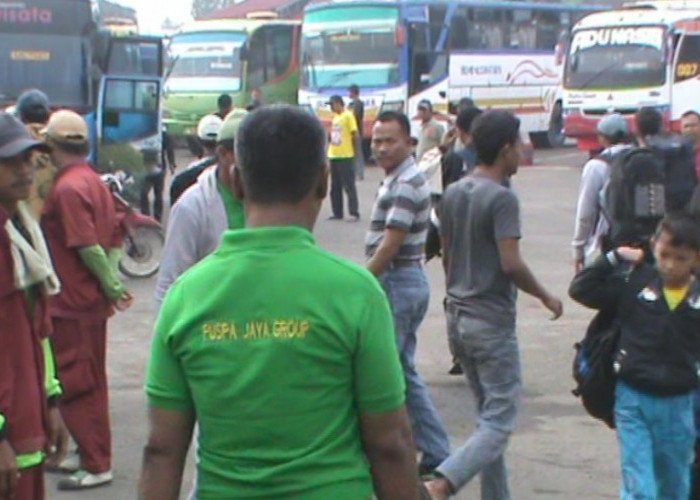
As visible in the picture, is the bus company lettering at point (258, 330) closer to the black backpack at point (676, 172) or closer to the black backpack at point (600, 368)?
the black backpack at point (600, 368)

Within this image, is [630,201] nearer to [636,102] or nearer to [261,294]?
[261,294]

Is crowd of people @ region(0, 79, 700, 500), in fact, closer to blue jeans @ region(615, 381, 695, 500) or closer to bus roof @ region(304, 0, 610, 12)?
blue jeans @ region(615, 381, 695, 500)

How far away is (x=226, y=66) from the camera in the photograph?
37.9 m

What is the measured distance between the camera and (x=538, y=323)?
12.3 m

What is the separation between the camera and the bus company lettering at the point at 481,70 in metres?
34.5

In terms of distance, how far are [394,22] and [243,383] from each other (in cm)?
2997

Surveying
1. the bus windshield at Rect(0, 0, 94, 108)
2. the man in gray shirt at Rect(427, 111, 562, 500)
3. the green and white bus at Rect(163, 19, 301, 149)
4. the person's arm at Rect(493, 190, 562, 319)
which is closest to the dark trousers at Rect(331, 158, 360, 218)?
the bus windshield at Rect(0, 0, 94, 108)

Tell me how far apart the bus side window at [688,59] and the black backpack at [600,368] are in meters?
26.0

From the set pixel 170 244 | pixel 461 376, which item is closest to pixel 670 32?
pixel 461 376

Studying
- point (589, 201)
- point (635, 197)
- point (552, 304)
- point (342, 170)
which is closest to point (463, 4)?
point (342, 170)

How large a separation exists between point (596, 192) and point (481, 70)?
25457 millimetres

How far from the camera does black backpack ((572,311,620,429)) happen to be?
5.79 m

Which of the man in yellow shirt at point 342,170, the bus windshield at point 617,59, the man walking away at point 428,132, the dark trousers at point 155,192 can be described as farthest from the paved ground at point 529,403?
the bus windshield at point 617,59

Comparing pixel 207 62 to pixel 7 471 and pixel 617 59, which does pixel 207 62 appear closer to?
pixel 617 59
